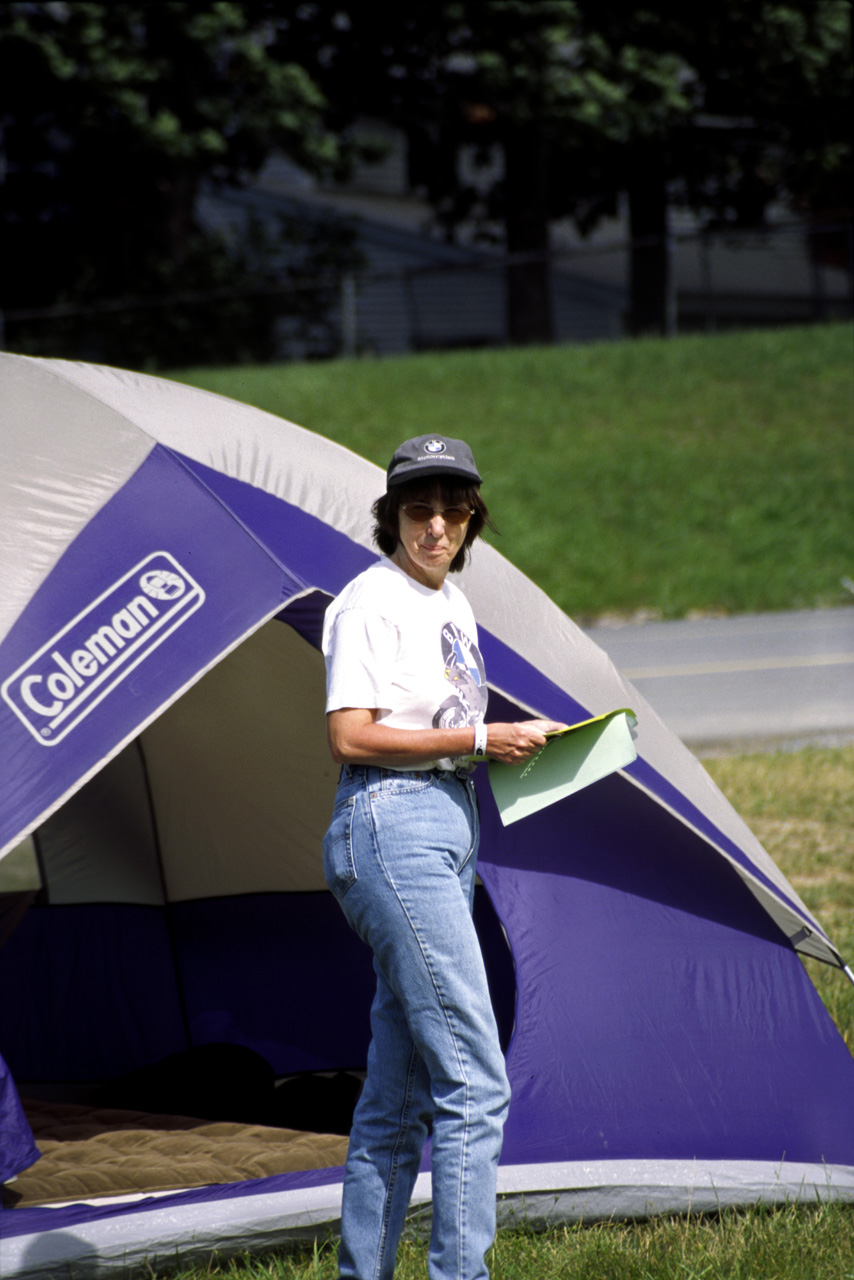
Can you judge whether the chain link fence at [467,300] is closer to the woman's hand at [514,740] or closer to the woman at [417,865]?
the woman at [417,865]

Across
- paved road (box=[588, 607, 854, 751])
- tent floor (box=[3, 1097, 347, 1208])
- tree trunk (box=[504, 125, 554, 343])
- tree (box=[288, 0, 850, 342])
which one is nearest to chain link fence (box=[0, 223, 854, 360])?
tree trunk (box=[504, 125, 554, 343])

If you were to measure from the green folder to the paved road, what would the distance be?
5351mm

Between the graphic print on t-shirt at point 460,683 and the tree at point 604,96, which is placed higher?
the tree at point 604,96

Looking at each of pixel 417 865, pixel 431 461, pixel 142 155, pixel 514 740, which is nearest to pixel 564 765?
pixel 514 740

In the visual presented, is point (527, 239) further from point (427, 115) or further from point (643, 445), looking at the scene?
point (643, 445)

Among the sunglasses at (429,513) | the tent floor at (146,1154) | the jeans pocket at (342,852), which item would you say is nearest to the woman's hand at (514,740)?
the jeans pocket at (342,852)

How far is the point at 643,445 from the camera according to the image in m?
15.6

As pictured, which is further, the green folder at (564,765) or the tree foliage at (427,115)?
the tree foliage at (427,115)

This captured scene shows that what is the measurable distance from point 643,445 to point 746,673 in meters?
6.18

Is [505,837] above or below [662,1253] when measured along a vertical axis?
above

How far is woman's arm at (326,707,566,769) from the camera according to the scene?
2.39 metres

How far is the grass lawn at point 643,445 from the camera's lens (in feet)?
42.9

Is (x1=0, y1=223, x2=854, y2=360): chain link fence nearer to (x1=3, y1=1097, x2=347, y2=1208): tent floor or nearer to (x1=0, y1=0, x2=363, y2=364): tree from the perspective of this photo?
(x1=0, y1=0, x2=363, y2=364): tree

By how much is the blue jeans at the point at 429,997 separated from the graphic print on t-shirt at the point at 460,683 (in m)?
0.10
